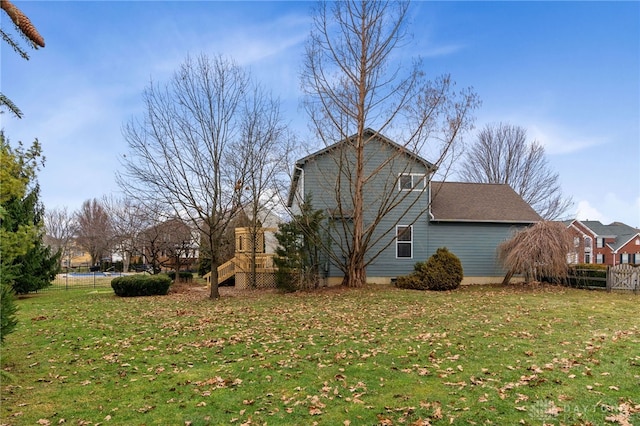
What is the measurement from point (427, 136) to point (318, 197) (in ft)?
18.0

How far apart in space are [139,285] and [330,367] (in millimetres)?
12708

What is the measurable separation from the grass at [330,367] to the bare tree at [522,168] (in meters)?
24.7

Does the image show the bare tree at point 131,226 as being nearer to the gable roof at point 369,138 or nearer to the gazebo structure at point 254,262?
the gazebo structure at point 254,262

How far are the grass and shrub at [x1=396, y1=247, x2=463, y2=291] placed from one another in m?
5.13

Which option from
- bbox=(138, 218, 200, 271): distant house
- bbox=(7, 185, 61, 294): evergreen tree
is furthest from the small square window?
bbox=(7, 185, 61, 294): evergreen tree

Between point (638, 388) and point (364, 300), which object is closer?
point (638, 388)

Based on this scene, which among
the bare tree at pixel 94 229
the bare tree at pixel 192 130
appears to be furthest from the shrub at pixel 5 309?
the bare tree at pixel 94 229

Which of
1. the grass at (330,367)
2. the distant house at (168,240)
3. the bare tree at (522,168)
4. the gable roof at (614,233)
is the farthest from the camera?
the gable roof at (614,233)

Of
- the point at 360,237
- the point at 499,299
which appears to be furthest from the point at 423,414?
the point at 360,237

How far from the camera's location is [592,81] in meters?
14.2

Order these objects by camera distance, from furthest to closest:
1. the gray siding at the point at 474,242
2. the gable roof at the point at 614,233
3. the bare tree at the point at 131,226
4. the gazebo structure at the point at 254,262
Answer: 1. the gable roof at the point at 614,233
2. the bare tree at the point at 131,226
3. the gazebo structure at the point at 254,262
4. the gray siding at the point at 474,242

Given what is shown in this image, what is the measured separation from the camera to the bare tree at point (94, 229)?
3447 cm

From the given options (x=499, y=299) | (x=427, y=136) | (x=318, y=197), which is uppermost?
(x=427, y=136)

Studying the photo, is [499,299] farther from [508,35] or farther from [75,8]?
[75,8]
